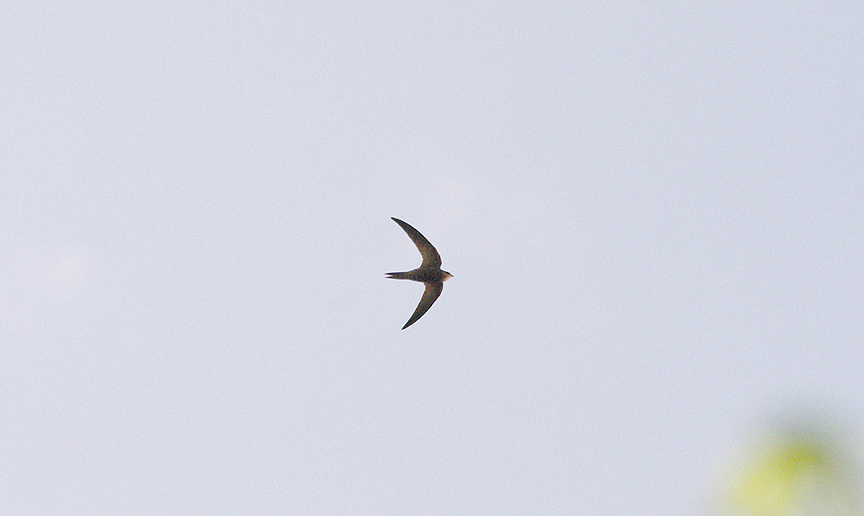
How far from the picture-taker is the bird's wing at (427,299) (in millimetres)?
34281

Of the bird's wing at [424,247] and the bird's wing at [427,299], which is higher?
the bird's wing at [424,247]

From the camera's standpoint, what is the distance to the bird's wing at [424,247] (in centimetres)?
3266

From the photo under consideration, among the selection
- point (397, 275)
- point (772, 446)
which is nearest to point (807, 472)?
point (772, 446)

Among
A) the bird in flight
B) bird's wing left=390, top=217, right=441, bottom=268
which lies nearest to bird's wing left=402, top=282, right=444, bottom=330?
the bird in flight

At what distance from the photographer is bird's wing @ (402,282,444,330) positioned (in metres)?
34.3

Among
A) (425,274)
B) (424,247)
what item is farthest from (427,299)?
(424,247)

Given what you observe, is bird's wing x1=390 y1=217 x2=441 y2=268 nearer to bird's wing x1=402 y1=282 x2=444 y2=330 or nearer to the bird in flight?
the bird in flight

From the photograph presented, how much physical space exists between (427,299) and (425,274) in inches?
48.3

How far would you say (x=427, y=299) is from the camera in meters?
34.4

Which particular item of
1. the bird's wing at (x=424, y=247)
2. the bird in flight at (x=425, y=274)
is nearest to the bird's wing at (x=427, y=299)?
the bird in flight at (x=425, y=274)

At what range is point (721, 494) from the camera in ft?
16.7

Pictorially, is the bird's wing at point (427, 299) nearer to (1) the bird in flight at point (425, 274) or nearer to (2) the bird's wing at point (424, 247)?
(1) the bird in flight at point (425, 274)

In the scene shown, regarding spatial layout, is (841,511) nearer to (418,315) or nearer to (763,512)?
(763,512)

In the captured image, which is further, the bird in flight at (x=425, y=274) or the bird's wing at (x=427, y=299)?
the bird's wing at (x=427, y=299)
